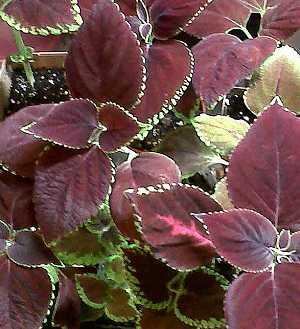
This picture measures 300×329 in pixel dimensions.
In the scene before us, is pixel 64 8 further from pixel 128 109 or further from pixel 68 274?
pixel 68 274

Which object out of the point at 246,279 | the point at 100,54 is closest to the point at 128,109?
the point at 100,54

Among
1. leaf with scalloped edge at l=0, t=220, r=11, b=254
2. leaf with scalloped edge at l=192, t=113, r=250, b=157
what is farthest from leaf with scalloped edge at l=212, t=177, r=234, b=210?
leaf with scalloped edge at l=0, t=220, r=11, b=254

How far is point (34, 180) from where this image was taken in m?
0.48

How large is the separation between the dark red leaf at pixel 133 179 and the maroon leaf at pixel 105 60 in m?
0.04

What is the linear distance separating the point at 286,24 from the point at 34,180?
0.26m

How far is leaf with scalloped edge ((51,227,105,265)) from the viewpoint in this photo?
51cm

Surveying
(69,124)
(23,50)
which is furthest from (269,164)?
(23,50)

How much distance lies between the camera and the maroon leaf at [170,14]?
0.51 meters

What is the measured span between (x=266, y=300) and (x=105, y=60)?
194 mm

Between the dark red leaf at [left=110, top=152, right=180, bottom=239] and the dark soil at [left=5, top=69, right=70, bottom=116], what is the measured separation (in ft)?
0.61

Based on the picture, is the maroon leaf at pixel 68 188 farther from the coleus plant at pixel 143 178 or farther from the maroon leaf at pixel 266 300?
the maroon leaf at pixel 266 300

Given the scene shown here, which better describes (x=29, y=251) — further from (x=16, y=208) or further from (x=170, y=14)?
(x=170, y=14)

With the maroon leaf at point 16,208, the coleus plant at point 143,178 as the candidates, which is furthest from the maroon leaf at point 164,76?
the maroon leaf at point 16,208

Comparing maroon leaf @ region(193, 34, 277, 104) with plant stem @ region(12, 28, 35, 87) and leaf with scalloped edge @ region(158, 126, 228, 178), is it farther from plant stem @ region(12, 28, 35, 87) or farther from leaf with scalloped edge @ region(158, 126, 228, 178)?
plant stem @ region(12, 28, 35, 87)
